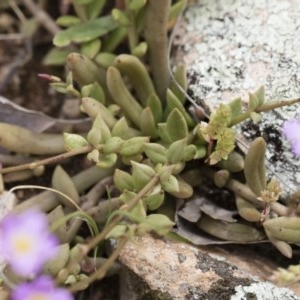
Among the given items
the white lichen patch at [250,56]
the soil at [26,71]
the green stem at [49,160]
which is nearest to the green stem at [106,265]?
the green stem at [49,160]

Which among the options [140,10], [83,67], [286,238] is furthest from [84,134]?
[286,238]

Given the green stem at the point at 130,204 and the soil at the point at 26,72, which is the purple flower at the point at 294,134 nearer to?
the green stem at the point at 130,204

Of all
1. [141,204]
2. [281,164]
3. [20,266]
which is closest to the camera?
[20,266]

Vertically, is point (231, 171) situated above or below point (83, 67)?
below

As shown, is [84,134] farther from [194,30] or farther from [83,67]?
[194,30]

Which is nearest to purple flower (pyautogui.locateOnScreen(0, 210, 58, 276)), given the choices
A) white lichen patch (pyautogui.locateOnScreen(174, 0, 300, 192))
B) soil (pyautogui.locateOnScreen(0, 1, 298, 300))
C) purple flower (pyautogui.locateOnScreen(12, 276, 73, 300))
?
purple flower (pyautogui.locateOnScreen(12, 276, 73, 300))

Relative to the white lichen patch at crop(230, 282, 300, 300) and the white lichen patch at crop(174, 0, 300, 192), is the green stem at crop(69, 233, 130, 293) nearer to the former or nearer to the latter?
the white lichen patch at crop(230, 282, 300, 300)
